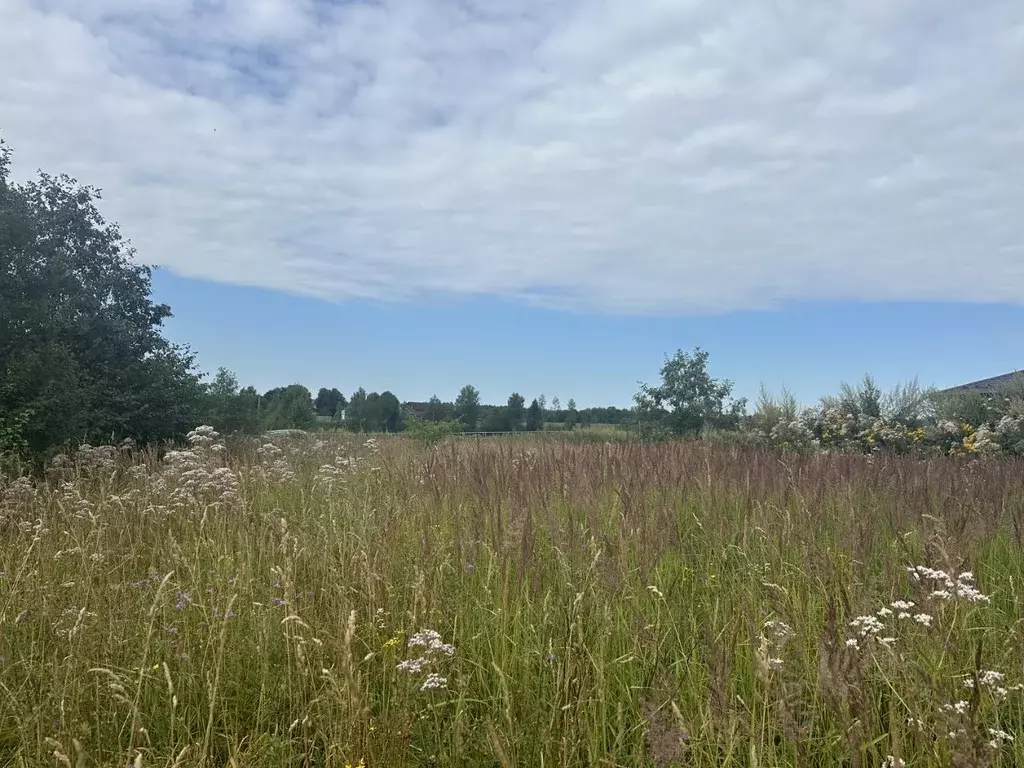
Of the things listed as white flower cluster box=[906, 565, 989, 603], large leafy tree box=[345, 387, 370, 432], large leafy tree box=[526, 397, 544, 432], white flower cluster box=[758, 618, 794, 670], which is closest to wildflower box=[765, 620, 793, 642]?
white flower cluster box=[758, 618, 794, 670]

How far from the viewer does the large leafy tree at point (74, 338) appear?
1059 centimetres

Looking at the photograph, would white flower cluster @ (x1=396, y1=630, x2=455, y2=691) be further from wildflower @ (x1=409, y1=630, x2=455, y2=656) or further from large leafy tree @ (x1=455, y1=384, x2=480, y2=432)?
large leafy tree @ (x1=455, y1=384, x2=480, y2=432)

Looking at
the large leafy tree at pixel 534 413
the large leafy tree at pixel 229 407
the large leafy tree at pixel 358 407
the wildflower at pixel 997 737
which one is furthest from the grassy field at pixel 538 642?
the large leafy tree at pixel 534 413

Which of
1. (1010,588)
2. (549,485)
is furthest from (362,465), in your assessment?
(1010,588)

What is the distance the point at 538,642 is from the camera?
2.60m

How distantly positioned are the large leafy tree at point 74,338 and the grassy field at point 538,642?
730cm

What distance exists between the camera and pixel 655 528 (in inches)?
126

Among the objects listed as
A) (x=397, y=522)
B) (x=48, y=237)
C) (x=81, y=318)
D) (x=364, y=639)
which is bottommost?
(x=364, y=639)

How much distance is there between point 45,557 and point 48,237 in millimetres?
13564

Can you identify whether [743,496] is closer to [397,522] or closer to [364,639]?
[397,522]

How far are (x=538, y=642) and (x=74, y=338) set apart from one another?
14890 mm

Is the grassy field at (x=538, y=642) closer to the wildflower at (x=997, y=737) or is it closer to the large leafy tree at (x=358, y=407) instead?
the wildflower at (x=997, y=737)

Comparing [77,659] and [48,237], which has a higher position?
[48,237]

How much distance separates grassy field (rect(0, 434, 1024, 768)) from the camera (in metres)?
1.82
